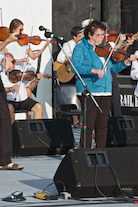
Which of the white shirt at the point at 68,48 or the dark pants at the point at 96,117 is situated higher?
the white shirt at the point at 68,48

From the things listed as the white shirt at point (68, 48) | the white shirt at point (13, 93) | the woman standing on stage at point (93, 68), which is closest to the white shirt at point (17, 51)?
the white shirt at point (13, 93)

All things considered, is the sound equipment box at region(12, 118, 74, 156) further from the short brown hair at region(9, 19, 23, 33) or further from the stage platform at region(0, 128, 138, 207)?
the short brown hair at region(9, 19, 23, 33)

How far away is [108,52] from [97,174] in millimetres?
1503

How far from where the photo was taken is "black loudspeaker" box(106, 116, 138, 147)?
459 centimetres

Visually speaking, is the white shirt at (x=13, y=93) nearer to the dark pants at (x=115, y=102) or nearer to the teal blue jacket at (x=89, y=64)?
the dark pants at (x=115, y=102)

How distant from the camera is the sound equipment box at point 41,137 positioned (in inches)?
173

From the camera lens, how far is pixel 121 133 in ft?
15.2


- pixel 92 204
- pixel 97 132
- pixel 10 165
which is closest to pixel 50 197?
pixel 92 204

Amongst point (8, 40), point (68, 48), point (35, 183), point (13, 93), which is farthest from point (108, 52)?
point (68, 48)

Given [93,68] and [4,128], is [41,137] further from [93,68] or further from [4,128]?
[93,68]

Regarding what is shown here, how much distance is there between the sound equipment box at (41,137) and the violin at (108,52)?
3.37 ft

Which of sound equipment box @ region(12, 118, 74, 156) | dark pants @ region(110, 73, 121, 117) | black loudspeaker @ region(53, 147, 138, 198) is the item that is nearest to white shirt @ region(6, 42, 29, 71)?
sound equipment box @ region(12, 118, 74, 156)

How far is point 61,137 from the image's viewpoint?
15.0ft

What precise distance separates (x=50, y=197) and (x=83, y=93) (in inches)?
44.8
